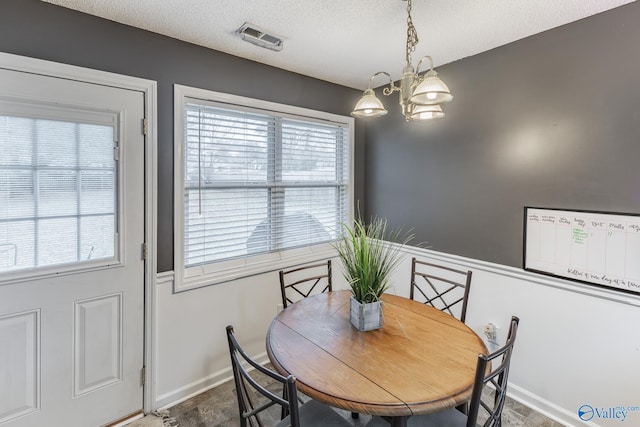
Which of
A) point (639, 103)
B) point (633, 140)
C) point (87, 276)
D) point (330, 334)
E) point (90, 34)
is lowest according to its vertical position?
point (330, 334)

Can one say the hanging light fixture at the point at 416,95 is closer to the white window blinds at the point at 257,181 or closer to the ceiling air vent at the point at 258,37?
the ceiling air vent at the point at 258,37

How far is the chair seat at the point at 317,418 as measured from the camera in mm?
1306

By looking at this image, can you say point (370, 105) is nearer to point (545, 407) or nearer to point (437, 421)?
point (437, 421)

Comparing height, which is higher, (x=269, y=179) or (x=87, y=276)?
(x=269, y=179)

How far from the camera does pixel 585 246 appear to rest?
1.84m

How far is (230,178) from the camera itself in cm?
236

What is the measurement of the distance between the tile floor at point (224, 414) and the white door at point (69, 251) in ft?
0.98

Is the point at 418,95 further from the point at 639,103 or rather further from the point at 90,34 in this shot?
the point at 90,34

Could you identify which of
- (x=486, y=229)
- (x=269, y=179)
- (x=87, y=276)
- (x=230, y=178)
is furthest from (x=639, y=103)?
(x=87, y=276)

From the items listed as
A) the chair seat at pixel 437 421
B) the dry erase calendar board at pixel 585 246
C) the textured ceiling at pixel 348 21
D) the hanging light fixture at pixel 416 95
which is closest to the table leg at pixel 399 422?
the chair seat at pixel 437 421

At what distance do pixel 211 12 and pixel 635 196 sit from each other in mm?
2513

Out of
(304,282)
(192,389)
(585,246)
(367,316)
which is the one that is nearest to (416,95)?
(367,316)

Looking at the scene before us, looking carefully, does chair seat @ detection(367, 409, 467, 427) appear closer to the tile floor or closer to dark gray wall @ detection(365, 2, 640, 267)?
the tile floor

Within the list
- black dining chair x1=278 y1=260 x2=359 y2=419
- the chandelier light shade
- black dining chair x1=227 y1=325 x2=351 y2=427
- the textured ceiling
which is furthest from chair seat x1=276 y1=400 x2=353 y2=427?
the textured ceiling
